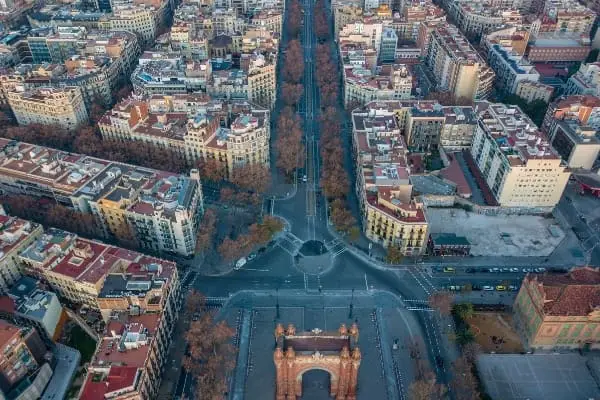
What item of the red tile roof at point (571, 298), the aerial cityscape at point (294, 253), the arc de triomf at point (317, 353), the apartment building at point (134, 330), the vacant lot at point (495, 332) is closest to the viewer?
the arc de triomf at point (317, 353)

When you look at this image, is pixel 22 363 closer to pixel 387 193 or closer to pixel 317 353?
pixel 317 353

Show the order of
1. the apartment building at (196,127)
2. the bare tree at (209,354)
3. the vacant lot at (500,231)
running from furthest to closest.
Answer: the apartment building at (196,127)
the vacant lot at (500,231)
the bare tree at (209,354)

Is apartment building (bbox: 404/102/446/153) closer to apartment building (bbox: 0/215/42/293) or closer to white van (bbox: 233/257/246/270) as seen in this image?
white van (bbox: 233/257/246/270)

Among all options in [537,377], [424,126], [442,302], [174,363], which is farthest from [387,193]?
[174,363]

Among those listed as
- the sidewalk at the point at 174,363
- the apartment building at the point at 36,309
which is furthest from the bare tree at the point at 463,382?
the apartment building at the point at 36,309

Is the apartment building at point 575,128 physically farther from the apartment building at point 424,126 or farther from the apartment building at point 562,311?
the apartment building at point 562,311

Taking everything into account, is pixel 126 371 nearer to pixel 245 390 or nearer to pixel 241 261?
pixel 245 390

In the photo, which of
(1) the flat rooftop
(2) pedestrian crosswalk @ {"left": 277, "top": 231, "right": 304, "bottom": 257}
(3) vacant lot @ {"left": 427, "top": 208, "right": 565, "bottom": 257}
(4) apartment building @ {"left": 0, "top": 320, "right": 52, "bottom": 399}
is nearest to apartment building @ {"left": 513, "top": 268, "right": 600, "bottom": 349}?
(1) the flat rooftop

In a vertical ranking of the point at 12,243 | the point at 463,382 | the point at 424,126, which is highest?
the point at 12,243
